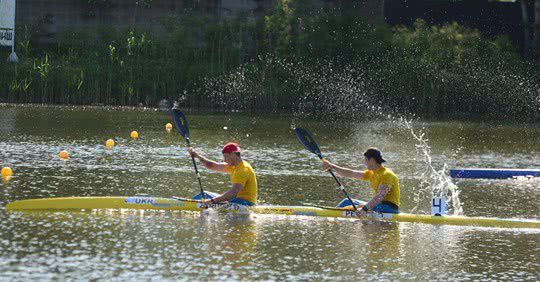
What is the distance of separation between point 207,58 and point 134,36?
12.4ft

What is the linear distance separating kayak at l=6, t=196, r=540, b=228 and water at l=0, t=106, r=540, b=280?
15cm

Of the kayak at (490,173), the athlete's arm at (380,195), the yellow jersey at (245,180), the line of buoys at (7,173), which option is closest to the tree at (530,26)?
Result: the kayak at (490,173)

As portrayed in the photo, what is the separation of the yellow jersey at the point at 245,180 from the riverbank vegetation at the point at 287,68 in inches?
1106

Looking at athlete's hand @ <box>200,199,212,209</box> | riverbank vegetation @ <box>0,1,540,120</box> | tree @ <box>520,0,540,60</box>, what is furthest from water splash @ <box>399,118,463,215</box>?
tree @ <box>520,0,540,60</box>

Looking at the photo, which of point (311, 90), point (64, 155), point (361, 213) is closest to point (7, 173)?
point (64, 155)

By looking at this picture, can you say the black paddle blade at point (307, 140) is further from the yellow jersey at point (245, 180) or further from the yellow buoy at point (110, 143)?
the yellow buoy at point (110, 143)

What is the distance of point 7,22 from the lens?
50594mm

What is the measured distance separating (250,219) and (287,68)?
3173 centimetres

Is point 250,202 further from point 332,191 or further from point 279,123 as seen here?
point 279,123

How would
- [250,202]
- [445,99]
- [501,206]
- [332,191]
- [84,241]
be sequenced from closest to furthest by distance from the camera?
[84,241] < [250,202] < [501,206] < [332,191] < [445,99]

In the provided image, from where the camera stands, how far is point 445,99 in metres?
47.2

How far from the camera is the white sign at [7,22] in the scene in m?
50.0

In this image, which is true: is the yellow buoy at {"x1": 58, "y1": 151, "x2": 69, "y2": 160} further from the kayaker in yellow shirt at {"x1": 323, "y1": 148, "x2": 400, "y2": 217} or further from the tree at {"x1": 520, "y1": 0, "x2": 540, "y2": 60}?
the tree at {"x1": 520, "y1": 0, "x2": 540, "y2": 60}

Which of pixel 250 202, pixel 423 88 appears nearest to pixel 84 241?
pixel 250 202
